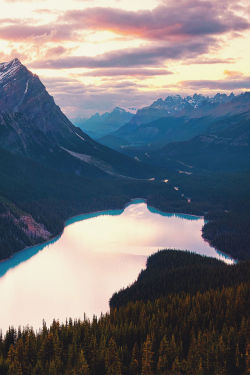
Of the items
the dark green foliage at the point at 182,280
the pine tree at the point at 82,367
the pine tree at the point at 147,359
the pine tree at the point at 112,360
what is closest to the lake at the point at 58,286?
the dark green foliage at the point at 182,280

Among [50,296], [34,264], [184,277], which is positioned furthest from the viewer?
[34,264]

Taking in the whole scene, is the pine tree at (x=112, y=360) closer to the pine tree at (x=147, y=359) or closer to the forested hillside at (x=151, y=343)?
the forested hillside at (x=151, y=343)

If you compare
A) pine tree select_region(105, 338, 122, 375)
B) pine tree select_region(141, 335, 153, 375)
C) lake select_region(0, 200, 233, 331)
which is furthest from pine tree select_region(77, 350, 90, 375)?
lake select_region(0, 200, 233, 331)

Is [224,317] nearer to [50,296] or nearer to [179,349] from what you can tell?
[179,349]

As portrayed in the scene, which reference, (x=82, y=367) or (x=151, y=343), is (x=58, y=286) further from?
(x=82, y=367)

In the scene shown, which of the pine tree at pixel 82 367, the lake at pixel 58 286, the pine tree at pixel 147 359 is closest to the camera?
the pine tree at pixel 82 367

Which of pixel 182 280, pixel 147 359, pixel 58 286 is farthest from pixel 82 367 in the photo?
pixel 58 286

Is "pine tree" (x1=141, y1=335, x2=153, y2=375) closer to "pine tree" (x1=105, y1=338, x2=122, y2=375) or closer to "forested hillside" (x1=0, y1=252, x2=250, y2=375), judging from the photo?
"forested hillside" (x1=0, y1=252, x2=250, y2=375)

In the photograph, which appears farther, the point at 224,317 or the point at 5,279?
the point at 5,279

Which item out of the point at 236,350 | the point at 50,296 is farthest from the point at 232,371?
the point at 50,296
